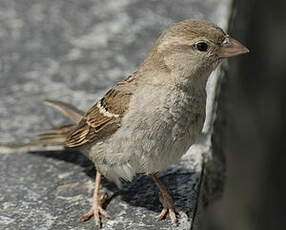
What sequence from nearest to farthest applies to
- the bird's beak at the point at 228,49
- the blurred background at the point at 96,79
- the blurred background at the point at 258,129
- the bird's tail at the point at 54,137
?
the bird's beak at the point at 228,49, the blurred background at the point at 96,79, the bird's tail at the point at 54,137, the blurred background at the point at 258,129

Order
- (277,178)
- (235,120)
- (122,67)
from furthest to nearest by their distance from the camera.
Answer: (277,178)
(235,120)
(122,67)

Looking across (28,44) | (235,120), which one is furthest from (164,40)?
(235,120)

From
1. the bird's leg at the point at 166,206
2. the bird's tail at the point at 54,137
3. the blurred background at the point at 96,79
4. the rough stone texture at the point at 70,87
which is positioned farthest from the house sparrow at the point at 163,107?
the bird's tail at the point at 54,137

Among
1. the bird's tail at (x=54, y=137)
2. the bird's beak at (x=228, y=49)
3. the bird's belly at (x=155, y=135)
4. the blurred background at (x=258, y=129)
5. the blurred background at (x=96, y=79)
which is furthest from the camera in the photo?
the blurred background at (x=258, y=129)

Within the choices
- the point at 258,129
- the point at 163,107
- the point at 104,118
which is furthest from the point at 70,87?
the point at 258,129

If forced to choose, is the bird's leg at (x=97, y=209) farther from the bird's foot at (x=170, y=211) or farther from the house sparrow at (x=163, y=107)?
the bird's foot at (x=170, y=211)

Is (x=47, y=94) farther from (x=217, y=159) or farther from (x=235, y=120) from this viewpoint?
(x=235, y=120)

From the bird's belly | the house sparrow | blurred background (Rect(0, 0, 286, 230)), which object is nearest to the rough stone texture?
blurred background (Rect(0, 0, 286, 230))

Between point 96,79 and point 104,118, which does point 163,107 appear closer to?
point 104,118
